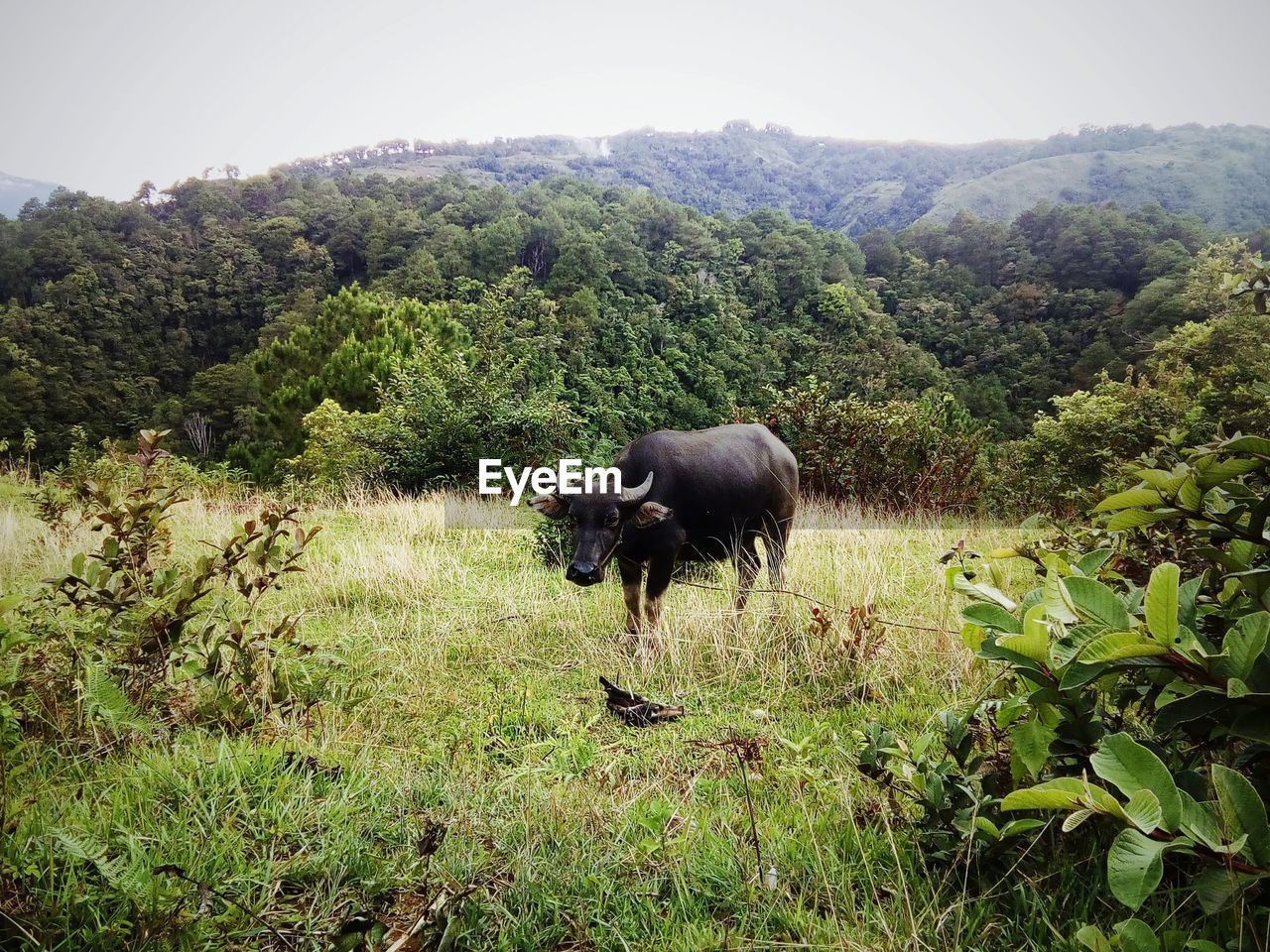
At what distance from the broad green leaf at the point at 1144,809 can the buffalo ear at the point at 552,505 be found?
12.0 ft

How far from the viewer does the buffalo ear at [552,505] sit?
4340mm

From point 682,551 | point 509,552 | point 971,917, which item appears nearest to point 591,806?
point 971,917

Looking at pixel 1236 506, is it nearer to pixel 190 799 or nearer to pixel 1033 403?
pixel 190 799

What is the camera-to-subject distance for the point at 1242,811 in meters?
0.95

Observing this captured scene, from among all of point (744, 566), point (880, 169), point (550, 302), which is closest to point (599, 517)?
point (744, 566)

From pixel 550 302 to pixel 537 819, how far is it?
45782 mm

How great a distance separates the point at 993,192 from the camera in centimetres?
10975

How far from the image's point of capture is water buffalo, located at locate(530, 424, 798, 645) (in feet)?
13.8

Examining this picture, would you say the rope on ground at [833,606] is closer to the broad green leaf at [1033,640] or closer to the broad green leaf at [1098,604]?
the broad green leaf at [1033,640]

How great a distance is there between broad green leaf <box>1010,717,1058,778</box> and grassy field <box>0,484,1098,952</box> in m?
0.44

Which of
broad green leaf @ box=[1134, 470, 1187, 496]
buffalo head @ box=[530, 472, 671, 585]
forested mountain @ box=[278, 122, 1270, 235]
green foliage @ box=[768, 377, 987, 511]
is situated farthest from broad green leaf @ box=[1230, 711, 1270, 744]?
forested mountain @ box=[278, 122, 1270, 235]

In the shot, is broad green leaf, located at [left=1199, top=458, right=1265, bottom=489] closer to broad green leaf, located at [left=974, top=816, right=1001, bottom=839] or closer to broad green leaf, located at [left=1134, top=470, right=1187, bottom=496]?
broad green leaf, located at [left=1134, top=470, right=1187, bottom=496]

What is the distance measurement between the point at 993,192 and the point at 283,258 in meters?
112

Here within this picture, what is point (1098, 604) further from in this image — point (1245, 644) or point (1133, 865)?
point (1133, 865)
